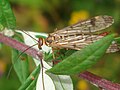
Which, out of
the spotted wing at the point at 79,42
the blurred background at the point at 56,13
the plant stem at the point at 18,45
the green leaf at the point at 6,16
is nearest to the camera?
the spotted wing at the point at 79,42

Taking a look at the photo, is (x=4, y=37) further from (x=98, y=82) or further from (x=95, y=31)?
(x=98, y=82)

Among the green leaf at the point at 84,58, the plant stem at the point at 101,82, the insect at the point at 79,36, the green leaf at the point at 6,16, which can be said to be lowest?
the plant stem at the point at 101,82

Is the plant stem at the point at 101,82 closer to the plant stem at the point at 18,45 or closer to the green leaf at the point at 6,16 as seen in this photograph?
the plant stem at the point at 18,45

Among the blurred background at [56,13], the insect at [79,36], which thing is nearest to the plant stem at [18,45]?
the insect at [79,36]

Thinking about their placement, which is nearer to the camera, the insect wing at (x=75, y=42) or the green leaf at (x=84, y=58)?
the green leaf at (x=84, y=58)

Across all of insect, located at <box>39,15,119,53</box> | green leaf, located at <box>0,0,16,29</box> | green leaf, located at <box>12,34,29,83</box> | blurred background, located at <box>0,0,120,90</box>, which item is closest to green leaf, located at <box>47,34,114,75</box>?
insect, located at <box>39,15,119,53</box>

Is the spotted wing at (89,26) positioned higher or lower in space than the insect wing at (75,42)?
higher

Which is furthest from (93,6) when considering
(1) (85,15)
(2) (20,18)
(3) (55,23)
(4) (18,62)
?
(4) (18,62)
